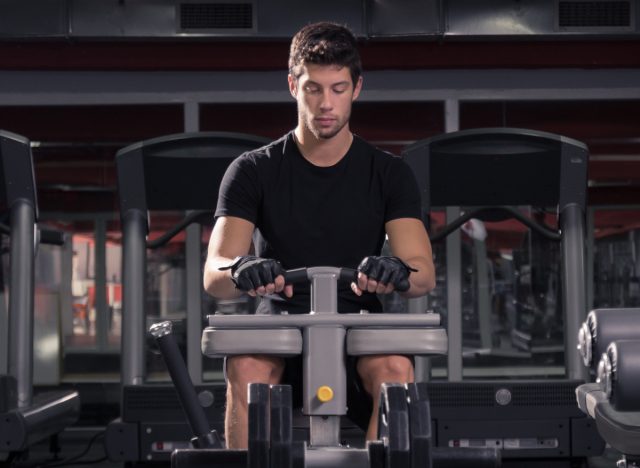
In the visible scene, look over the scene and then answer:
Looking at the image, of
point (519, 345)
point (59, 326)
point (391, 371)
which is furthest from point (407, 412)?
point (519, 345)

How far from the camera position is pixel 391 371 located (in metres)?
2.10

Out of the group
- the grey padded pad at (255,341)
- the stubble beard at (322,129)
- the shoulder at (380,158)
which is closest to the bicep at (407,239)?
the shoulder at (380,158)

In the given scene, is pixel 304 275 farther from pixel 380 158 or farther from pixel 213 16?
pixel 213 16

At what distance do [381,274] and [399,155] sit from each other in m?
4.44

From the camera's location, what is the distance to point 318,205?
7.59 ft

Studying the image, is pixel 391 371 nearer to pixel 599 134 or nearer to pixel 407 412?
pixel 407 412

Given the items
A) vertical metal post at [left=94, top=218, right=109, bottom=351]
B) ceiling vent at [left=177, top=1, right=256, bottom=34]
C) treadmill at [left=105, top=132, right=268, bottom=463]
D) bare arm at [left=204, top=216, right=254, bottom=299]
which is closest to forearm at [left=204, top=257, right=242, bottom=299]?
bare arm at [left=204, top=216, right=254, bottom=299]

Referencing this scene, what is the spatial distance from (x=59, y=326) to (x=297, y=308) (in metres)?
5.81

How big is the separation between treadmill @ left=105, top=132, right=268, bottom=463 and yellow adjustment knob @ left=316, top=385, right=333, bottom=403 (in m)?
2.41

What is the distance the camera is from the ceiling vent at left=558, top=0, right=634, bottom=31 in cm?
554

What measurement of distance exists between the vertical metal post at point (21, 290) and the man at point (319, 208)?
239 centimetres

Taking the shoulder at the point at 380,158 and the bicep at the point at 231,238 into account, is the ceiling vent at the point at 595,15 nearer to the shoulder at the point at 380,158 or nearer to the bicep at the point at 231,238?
the shoulder at the point at 380,158

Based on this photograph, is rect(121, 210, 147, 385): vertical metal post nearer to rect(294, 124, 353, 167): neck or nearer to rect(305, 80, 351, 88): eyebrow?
rect(294, 124, 353, 167): neck

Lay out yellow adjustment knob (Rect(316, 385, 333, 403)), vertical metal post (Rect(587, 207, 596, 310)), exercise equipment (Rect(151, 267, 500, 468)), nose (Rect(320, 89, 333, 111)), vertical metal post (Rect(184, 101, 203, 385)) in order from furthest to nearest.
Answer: vertical metal post (Rect(587, 207, 596, 310))
vertical metal post (Rect(184, 101, 203, 385))
nose (Rect(320, 89, 333, 111))
yellow adjustment knob (Rect(316, 385, 333, 403))
exercise equipment (Rect(151, 267, 500, 468))
